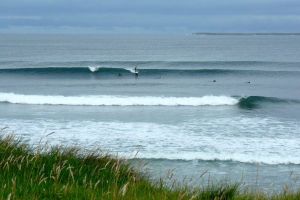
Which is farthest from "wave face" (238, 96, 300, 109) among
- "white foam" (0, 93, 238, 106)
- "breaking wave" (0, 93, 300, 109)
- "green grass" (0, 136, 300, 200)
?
"green grass" (0, 136, 300, 200)

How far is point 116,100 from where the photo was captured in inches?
1029

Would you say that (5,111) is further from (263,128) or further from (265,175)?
(265,175)

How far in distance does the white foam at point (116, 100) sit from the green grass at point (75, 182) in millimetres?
19072

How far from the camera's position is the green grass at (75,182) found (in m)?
4.38

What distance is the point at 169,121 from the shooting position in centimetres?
1942

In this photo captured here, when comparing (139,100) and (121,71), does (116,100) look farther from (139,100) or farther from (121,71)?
(121,71)

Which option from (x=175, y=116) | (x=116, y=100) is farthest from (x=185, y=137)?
(x=116, y=100)

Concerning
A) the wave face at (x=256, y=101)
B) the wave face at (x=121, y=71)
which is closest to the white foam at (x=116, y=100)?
the wave face at (x=256, y=101)

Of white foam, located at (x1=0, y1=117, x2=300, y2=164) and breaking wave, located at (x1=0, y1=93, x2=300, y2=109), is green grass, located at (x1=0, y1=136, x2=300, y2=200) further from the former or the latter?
breaking wave, located at (x1=0, y1=93, x2=300, y2=109)

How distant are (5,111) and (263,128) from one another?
34.8 feet

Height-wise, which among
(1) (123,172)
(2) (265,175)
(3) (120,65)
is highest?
(3) (120,65)

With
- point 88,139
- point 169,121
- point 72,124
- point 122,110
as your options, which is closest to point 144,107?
point 122,110

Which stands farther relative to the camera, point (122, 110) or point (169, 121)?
point (122, 110)

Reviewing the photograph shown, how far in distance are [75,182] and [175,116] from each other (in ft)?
52.9
